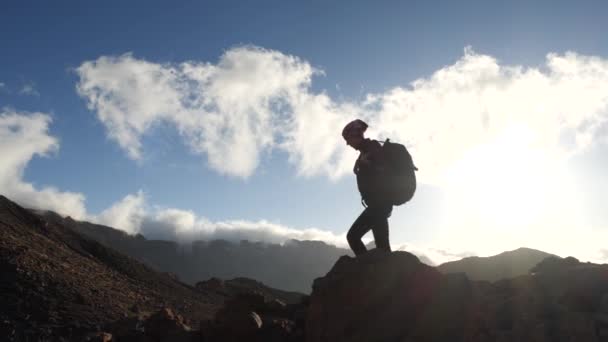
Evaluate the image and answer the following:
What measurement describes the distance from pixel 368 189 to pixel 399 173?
23.0 inches

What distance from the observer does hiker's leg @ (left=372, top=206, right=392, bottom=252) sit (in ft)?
25.3

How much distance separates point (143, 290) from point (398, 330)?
1220 inches

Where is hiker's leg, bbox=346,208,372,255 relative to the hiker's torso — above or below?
below

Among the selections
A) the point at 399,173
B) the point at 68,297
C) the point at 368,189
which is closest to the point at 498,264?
the point at 68,297

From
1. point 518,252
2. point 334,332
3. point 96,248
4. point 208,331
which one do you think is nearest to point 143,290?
point 96,248

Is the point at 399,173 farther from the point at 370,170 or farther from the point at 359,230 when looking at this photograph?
the point at 359,230

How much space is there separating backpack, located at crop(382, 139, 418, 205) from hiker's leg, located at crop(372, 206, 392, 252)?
13.3 inches

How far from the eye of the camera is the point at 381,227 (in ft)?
25.8

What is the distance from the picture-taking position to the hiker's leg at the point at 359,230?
25.6 feet

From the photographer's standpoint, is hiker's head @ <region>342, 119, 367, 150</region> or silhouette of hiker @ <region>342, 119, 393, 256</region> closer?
silhouette of hiker @ <region>342, 119, 393, 256</region>

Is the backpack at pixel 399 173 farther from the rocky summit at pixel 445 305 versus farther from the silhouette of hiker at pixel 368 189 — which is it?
the rocky summit at pixel 445 305

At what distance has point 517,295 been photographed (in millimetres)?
6309

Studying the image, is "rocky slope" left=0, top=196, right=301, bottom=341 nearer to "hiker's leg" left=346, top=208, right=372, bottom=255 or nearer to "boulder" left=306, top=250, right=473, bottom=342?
"boulder" left=306, top=250, right=473, bottom=342

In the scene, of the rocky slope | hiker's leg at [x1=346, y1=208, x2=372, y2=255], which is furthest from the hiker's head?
the rocky slope
